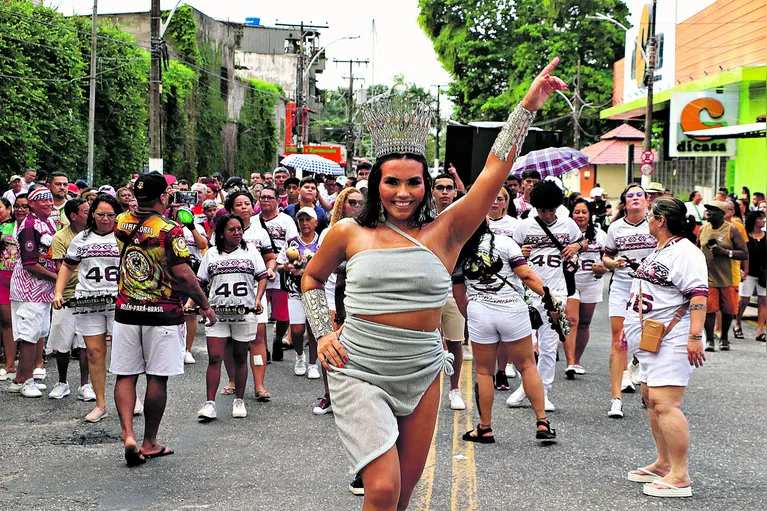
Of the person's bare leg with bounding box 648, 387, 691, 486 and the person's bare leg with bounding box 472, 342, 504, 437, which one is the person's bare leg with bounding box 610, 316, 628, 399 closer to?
the person's bare leg with bounding box 472, 342, 504, 437

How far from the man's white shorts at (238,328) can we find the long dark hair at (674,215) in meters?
3.79

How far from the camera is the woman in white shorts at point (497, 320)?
8.10 metres

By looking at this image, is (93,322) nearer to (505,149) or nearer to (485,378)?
(485,378)

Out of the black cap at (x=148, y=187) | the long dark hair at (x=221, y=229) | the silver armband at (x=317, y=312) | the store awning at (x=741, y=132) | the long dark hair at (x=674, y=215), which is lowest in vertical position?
the silver armband at (x=317, y=312)

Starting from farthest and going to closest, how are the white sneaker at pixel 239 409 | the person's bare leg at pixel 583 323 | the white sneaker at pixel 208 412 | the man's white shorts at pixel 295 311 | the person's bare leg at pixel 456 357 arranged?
the person's bare leg at pixel 583 323 < the man's white shorts at pixel 295 311 < the person's bare leg at pixel 456 357 < the white sneaker at pixel 239 409 < the white sneaker at pixel 208 412

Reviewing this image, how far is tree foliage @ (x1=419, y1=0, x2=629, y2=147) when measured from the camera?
5491 cm

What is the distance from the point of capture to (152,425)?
24.8 feet

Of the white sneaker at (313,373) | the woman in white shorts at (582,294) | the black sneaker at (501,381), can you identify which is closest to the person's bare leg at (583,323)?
the woman in white shorts at (582,294)

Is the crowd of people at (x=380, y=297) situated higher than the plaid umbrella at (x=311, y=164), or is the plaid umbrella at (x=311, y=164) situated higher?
the plaid umbrella at (x=311, y=164)

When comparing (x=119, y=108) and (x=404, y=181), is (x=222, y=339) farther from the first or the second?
(x=119, y=108)

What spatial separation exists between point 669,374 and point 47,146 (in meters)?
22.0

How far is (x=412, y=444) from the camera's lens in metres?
4.72

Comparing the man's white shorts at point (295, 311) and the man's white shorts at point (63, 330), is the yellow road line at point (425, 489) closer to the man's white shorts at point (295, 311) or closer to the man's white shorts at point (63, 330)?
the man's white shorts at point (295, 311)

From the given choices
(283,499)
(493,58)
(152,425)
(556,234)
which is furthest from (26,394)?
(493,58)
